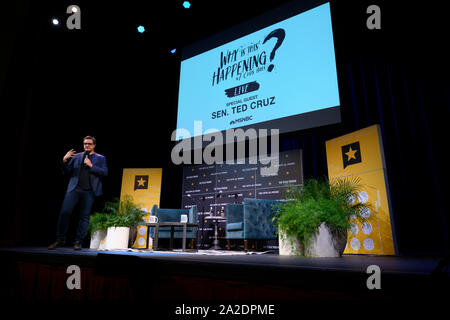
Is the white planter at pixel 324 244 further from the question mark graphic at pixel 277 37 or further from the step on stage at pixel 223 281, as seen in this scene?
the question mark graphic at pixel 277 37

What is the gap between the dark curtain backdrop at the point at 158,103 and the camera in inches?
144

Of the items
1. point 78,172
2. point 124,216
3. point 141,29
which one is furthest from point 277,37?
point 124,216

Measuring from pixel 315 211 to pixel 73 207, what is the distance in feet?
8.52

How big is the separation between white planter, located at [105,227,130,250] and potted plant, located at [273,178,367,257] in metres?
2.40

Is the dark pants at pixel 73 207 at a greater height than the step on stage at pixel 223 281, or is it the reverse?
the dark pants at pixel 73 207

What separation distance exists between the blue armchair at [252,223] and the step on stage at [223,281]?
242cm

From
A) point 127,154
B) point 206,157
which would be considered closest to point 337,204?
point 206,157

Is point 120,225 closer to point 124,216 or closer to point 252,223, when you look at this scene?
point 124,216

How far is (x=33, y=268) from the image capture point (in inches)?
89.9

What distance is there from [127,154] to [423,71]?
5.54m

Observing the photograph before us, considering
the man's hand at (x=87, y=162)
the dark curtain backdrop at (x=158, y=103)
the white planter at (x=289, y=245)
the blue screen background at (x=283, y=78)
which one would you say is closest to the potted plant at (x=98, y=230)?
the man's hand at (x=87, y=162)

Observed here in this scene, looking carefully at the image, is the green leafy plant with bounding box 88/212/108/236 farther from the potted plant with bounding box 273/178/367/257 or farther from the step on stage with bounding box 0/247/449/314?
the potted plant with bounding box 273/178/367/257

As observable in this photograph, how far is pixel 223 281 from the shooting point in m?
1.34

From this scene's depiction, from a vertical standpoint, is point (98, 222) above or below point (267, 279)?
above
